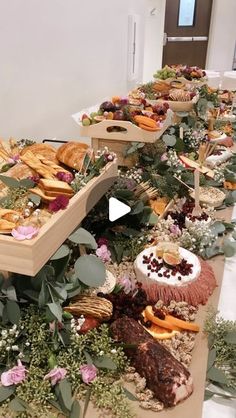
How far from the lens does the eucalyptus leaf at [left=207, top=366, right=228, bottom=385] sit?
808mm

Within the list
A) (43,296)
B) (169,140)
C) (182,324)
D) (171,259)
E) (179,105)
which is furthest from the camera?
(179,105)

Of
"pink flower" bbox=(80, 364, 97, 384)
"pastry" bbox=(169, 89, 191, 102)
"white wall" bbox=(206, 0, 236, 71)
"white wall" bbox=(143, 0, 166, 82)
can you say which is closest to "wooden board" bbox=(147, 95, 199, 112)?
"pastry" bbox=(169, 89, 191, 102)

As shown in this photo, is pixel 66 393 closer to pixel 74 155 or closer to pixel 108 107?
pixel 74 155

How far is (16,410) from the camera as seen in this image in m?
0.69

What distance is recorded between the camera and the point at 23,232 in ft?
2.23

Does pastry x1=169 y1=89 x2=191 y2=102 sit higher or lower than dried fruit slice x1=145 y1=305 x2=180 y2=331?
higher

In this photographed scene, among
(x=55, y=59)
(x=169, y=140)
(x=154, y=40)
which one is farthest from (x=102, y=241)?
(x=154, y=40)

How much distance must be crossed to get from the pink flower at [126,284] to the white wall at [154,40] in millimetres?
3327

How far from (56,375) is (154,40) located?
3980mm

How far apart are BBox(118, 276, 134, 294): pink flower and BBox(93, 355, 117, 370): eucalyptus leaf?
7.9 inches

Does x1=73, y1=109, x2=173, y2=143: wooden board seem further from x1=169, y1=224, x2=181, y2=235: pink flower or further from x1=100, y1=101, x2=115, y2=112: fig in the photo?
x1=169, y1=224, x2=181, y2=235: pink flower

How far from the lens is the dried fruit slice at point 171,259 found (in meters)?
0.99

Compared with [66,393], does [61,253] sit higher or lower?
higher

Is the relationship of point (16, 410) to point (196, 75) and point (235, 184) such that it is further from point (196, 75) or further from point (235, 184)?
point (196, 75)
